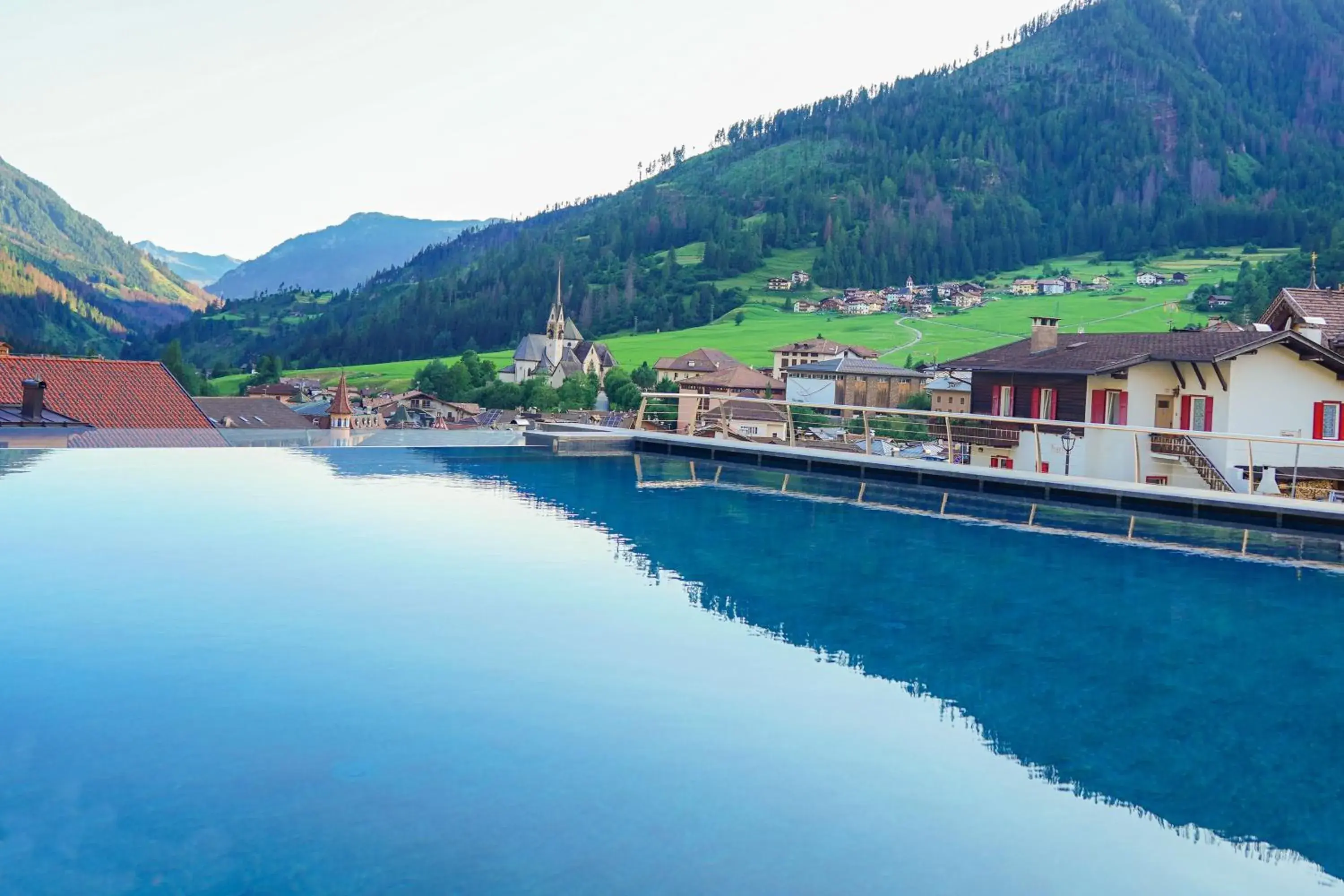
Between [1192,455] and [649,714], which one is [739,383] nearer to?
[1192,455]

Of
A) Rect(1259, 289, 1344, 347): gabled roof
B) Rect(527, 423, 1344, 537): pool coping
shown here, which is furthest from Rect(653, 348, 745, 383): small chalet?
Rect(527, 423, 1344, 537): pool coping

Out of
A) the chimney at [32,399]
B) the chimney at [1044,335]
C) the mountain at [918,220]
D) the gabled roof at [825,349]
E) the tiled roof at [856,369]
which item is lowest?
the chimney at [32,399]

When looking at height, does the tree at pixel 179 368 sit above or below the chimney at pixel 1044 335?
below

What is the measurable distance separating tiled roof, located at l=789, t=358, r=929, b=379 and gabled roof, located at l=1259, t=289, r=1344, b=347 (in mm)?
51033

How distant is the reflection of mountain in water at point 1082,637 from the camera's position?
544 cm

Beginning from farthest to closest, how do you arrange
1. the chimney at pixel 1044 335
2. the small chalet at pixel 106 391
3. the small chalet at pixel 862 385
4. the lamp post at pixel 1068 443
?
1. the small chalet at pixel 862 385
2. the small chalet at pixel 106 391
3. the chimney at pixel 1044 335
4. the lamp post at pixel 1068 443

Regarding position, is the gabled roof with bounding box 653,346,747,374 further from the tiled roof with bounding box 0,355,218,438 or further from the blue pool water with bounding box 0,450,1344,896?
the blue pool water with bounding box 0,450,1344,896

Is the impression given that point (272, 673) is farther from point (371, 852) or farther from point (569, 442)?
point (569, 442)

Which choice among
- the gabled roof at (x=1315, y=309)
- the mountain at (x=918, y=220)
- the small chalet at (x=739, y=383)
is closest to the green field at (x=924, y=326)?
the mountain at (x=918, y=220)

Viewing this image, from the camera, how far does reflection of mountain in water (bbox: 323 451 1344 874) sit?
5.44m

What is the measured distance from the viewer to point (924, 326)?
11588cm

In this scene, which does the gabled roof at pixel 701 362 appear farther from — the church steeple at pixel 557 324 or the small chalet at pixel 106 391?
the small chalet at pixel 106 391

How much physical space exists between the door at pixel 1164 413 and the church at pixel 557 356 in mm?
84519

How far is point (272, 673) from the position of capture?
6.56m
